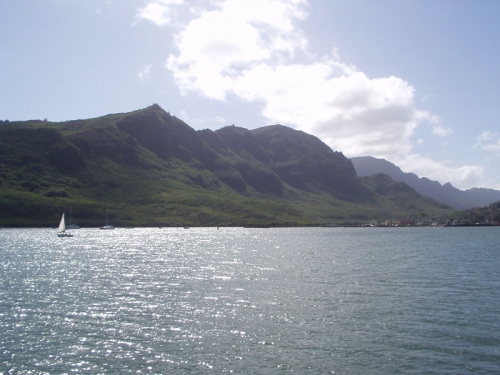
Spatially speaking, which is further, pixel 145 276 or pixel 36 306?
pixel 145 276

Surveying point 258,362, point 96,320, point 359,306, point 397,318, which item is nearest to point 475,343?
point 397,318

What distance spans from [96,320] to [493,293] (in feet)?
167

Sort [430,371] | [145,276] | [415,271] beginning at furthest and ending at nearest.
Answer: [415,271] → [145,276] → [430,371]

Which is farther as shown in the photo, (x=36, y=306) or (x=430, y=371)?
(x=36, y=306)

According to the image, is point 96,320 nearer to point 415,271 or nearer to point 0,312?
point 0,312

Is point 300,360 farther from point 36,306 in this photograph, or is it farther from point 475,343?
point 36,306

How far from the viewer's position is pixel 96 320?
148 ft

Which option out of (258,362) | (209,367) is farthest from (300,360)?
(209,367)

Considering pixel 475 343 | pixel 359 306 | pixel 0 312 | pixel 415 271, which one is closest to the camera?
pixel 475 343

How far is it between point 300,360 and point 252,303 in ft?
64.9

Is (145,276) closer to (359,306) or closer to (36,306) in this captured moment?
(36,306)

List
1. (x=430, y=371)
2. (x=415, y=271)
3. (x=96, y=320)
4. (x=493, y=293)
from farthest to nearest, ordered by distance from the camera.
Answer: (x=415, y=271)
(x=493, y=293)
(x=96, y=320)
(x=430, y=371)

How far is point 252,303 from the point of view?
5331 cm

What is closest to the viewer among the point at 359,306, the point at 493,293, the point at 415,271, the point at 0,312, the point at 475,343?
the point at 475,343
